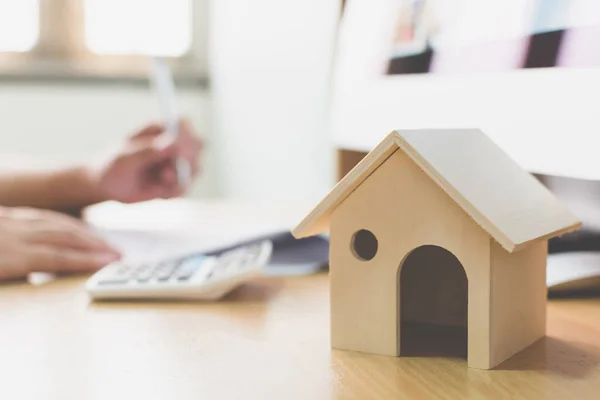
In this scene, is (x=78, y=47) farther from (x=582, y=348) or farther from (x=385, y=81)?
(x=582, y=348)

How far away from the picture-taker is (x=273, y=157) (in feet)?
5.10

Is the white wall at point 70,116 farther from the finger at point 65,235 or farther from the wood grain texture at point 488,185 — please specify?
the wood grain texture at point 488,185

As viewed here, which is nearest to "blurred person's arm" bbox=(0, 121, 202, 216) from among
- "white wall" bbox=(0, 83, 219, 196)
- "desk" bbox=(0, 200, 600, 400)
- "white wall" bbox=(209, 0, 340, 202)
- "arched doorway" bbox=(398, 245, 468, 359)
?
"white wall" bbox=(209, 0, 340, 202)

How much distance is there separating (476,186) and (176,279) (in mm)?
278

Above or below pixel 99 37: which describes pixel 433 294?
below

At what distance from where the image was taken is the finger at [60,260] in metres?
0.69

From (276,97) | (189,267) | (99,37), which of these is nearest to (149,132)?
(276,97)

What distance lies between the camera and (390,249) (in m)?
0.41

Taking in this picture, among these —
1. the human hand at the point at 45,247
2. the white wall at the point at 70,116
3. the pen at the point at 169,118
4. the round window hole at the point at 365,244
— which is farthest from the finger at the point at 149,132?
the white wall at the point at 70,116

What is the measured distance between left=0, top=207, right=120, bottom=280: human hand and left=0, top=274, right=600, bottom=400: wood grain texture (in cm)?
12

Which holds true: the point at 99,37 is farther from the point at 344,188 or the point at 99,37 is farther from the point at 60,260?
the point at 344,188

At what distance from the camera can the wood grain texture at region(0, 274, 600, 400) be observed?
14.1 inches

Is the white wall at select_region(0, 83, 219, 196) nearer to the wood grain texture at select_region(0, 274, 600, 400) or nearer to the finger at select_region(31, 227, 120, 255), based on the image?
the finger at select_region(31, 227, 120, 255)

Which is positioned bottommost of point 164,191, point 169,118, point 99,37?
point 164,191
